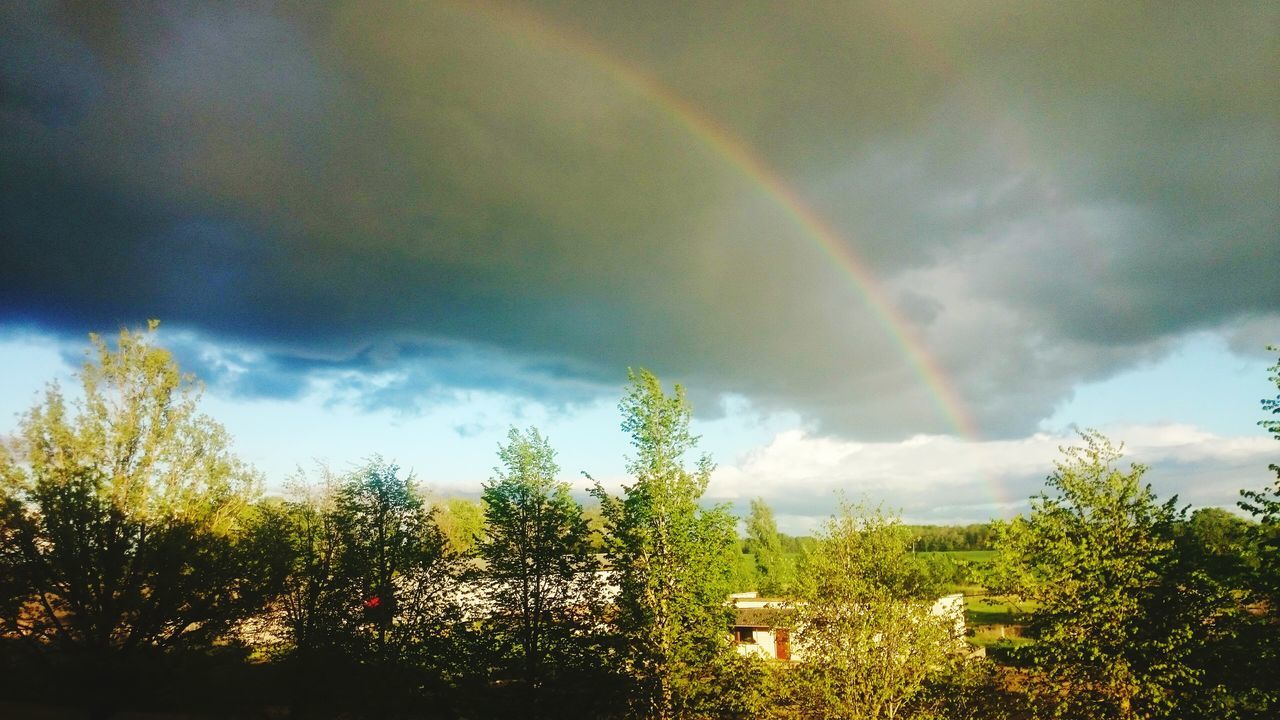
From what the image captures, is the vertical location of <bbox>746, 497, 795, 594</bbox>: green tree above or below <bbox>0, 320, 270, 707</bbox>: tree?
below

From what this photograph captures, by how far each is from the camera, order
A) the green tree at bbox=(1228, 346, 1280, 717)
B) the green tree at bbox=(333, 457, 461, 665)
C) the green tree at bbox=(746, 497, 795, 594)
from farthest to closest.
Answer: the green tree at bbox=(746, 497, 795, 594) → the green tree at bbox=(333, 457, 461, 665) → the green tree at bbox=(1228, 346, 1280, 717)

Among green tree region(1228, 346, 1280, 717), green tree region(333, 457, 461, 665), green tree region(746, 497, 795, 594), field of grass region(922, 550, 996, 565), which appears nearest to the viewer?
green tree region(1228, 346, 1280, 717)

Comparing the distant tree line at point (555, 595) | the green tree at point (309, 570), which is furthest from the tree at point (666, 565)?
the green tree at point (309, 570)

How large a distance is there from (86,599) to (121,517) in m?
2.00

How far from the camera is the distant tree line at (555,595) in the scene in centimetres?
1535

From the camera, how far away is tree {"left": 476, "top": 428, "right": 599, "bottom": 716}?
78.3 ft

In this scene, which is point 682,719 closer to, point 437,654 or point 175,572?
point 437,654

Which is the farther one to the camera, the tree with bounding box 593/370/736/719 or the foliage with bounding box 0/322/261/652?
the tree with bounding box 593/370/736/719

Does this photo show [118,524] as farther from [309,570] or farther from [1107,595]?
[1107,595]

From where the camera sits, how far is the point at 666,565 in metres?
21.4

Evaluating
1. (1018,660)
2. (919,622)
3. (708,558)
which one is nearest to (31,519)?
(708,558)

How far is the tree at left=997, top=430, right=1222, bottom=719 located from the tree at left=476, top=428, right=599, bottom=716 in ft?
47.3

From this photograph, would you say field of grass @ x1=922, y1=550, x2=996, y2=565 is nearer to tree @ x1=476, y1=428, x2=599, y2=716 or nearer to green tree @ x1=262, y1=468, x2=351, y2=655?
tree @ x1=476, y1=428, x2=599, y2=716

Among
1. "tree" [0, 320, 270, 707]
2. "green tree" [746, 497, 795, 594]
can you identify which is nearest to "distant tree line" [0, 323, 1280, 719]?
"tree" [0, 320, 270, 707]
